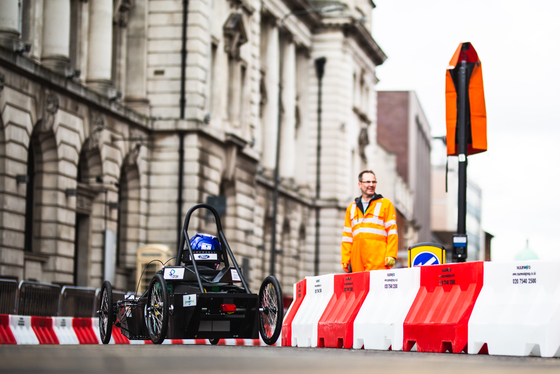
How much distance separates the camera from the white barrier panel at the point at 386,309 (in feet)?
38.5

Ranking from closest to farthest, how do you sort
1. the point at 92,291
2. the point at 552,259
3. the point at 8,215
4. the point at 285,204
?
1. the point at 552,259
2. the point at 92,291
3. the point at 8,215
4. the point at 285,204

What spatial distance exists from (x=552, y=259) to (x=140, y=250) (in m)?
23.3

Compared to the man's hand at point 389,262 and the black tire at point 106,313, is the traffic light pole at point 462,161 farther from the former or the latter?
the black tire at point 106,313

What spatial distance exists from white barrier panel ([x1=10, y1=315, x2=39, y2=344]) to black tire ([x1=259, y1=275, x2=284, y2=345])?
14.0ft

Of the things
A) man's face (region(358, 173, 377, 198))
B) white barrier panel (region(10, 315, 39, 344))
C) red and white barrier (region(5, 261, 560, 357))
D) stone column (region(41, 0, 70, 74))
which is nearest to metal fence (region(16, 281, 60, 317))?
white barrier panel (region(10, 315, 39, 344))

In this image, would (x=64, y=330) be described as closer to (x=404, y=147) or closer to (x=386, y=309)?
(x=386, y=309)

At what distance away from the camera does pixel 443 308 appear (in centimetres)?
1117

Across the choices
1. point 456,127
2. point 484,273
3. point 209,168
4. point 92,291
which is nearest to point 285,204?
point 209,168

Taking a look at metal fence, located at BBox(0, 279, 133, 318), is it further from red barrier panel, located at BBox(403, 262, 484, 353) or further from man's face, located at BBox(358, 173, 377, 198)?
red barrier panel, located at BBox(403, 262, 484, 353)

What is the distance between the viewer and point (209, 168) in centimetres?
3606

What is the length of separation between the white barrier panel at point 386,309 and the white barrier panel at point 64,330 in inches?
202

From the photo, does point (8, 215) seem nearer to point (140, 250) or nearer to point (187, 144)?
point (140, 250)

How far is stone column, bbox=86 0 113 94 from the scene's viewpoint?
31.7 meters

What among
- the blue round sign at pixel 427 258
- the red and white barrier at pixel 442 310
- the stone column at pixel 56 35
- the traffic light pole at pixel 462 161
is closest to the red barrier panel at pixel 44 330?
the red and white barrier at pixel 442 310
